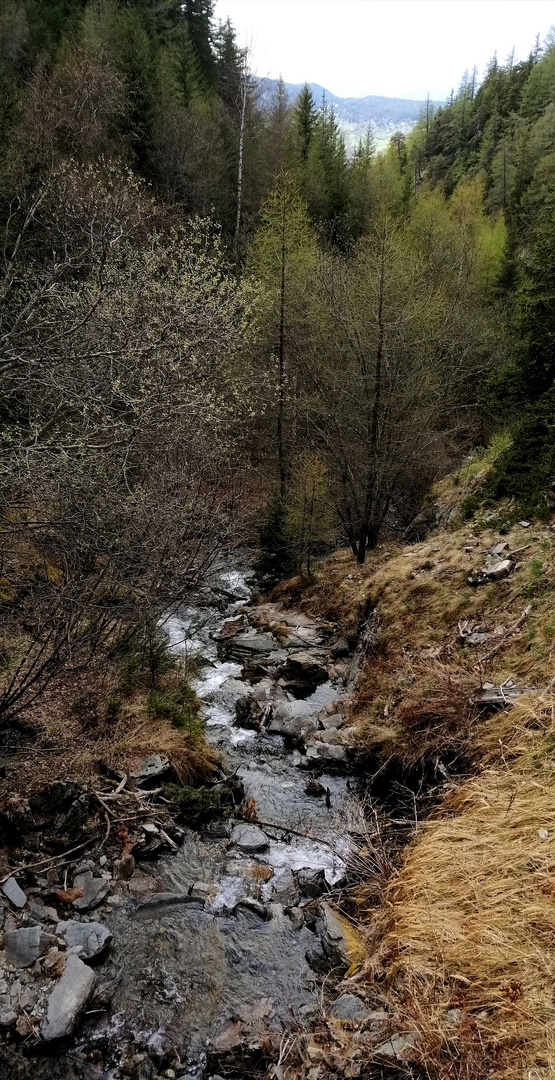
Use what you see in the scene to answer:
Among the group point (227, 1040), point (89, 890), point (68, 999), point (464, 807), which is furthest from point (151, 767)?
point (464, 807)

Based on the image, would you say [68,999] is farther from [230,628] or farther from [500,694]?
[230,628]

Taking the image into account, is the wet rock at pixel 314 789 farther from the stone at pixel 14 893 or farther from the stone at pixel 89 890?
the stone at pixel 14 893

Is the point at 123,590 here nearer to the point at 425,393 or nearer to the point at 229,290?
the point at 229,290

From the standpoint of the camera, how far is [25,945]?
12.6ft

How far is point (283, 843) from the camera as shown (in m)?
5.49

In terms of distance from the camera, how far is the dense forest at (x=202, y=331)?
20.8 feet

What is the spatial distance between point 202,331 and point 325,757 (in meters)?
6.38

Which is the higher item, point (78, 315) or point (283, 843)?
point (78, 315)

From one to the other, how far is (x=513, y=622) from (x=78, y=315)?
6.20 m

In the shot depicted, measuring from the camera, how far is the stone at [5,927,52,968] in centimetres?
376

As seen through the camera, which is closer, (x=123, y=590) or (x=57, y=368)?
(x=57, y=368)

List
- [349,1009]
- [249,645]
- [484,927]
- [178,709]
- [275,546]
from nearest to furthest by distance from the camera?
[484,927], [349,1009], [178,709], [249,645], [275,546]

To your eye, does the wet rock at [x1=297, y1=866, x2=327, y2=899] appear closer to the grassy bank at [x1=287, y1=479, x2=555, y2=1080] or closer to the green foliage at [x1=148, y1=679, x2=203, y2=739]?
the grassy bank at [x1=287, y1=479, x2=555, y2=1080]

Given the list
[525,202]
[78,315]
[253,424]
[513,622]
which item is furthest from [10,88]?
[525,202]
